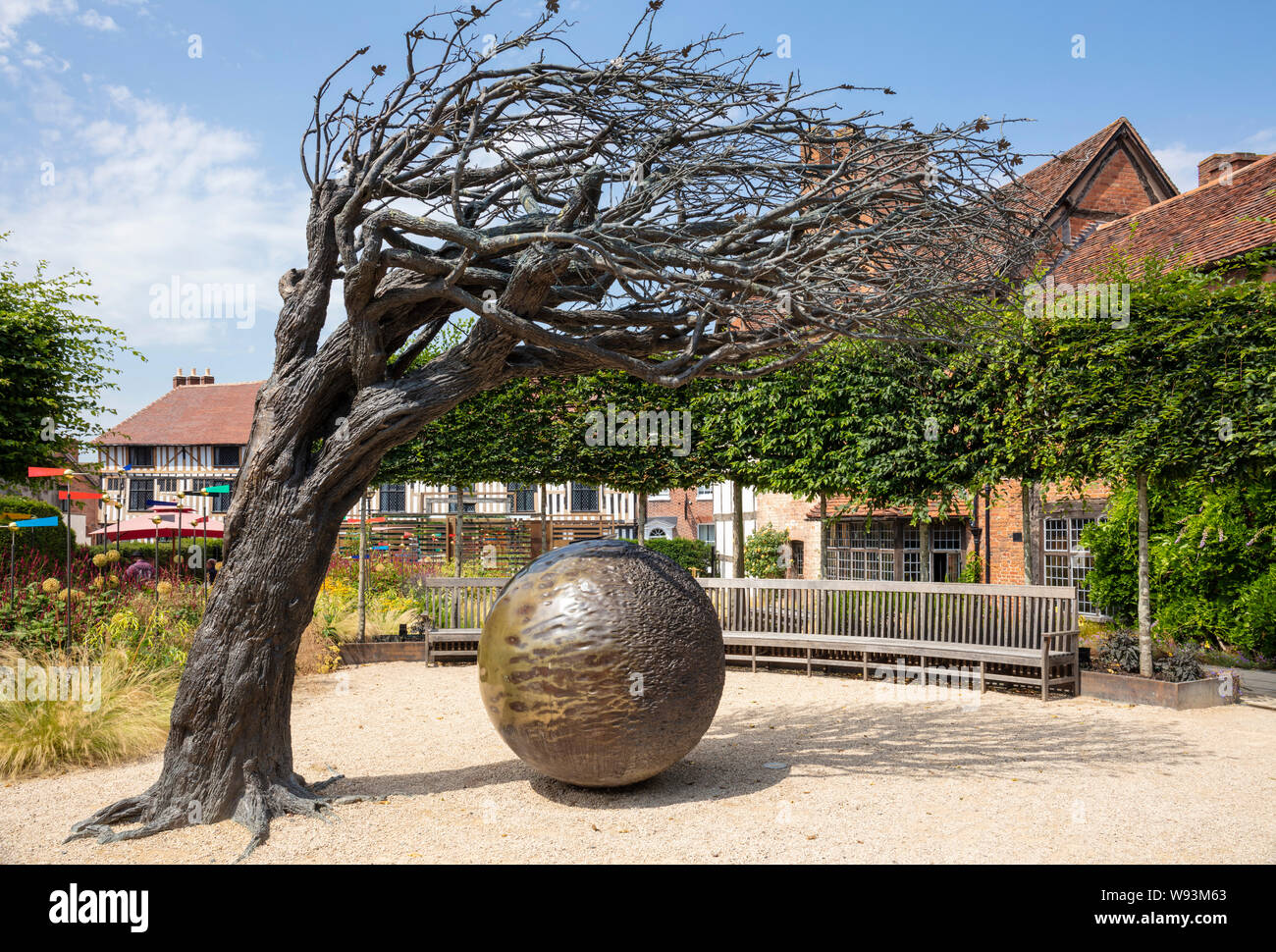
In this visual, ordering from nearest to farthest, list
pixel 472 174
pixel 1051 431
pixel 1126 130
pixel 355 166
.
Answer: pixel 355 166 → pixel 472 174 → pixel 1051 431 → pixel 1126 130

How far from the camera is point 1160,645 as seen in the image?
11.9m

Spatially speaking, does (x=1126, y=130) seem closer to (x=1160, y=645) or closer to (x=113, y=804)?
(x=1160, y=645)

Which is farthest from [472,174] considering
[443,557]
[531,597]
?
[443,557]

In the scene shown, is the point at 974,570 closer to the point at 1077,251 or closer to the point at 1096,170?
the point at 1077,251

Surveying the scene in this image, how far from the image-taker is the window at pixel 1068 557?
1655cm

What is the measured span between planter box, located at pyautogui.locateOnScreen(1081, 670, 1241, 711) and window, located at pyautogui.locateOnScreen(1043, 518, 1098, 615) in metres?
6.18

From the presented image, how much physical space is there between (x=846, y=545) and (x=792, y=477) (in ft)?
26.2

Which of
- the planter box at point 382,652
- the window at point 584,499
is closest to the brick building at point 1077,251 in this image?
the planter box at point 382,652

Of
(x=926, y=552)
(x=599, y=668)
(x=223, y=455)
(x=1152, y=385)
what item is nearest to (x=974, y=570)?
(x=926, y=552)

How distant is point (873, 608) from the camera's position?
1186 centimetres

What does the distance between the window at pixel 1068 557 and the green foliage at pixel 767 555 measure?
8.09 metres

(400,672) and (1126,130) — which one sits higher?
(1126,130)

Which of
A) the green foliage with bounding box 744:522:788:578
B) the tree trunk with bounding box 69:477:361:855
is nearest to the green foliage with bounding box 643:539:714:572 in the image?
the green foliage with bounding box 744:522:788:578

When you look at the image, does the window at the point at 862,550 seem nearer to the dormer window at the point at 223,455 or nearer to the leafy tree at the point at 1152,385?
the leafy tree at the point at 1152,385
